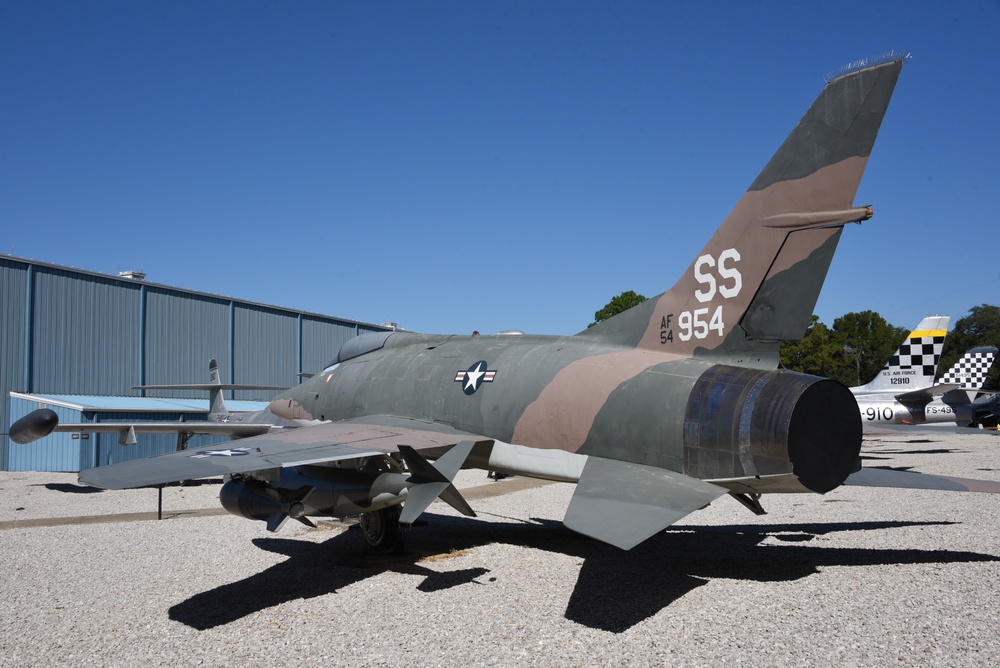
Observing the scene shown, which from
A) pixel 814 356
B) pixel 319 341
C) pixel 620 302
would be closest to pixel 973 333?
pixel 814 356

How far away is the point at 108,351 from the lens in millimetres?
28734

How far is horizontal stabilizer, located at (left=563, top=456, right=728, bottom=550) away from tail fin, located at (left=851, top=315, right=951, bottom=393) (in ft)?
90.0

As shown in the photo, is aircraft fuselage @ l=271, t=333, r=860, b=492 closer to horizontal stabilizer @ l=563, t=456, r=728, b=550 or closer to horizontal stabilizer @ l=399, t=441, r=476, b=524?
horizontal stabilizer @ l=563, t=456, r=728, b=550

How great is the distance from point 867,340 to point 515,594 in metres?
75.4

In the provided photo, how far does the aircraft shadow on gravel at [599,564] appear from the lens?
7141 mm

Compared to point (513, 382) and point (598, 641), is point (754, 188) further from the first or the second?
point (598, 641)

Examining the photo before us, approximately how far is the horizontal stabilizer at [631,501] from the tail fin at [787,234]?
1600mm

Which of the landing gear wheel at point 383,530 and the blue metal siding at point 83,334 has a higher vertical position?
the blue metal siding at point 83,334

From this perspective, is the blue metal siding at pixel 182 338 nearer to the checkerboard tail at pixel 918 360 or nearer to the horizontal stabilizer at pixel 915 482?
the horizontal stabilizer at pixel 915 482

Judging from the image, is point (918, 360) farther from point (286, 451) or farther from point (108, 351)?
point (108, 351)

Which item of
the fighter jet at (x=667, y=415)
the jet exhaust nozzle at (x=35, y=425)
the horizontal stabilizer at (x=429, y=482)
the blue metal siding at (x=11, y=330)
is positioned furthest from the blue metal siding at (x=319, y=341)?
the horizontal stabilizer at (x=429, y=482)

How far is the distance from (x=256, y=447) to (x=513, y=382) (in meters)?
3.37

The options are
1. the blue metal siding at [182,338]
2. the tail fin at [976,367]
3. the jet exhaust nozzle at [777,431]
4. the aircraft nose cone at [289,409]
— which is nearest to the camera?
the jet exhaust nozzle at [777,431]

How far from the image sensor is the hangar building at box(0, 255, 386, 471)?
25.4 metres
